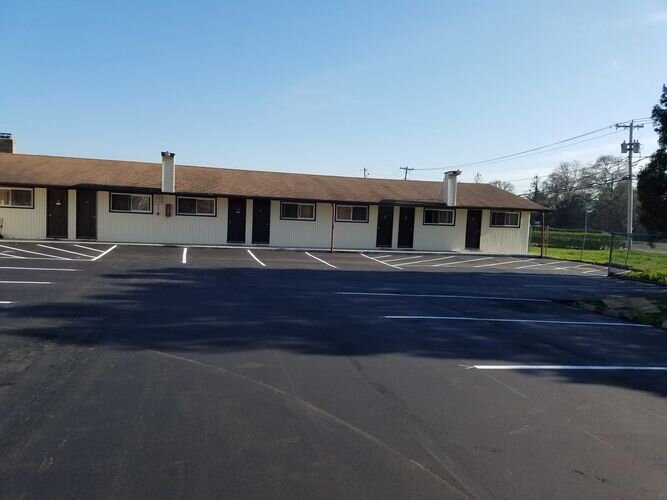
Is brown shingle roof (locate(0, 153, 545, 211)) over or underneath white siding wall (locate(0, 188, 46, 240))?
over

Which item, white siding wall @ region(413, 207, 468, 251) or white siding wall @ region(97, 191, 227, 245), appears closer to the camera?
white siding wall @ region(97, 191, 227, 245)

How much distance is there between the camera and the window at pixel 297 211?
29172 mm

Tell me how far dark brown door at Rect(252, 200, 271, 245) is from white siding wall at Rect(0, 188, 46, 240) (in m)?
9.93

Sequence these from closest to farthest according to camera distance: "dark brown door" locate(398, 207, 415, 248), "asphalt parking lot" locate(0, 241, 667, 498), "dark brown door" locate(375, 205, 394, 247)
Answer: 1. "asphalt parking lot" locate(0, 241, 667, 498)
2. "dark brown door" locate(375, 205, 394, 247)
3. "dark brown door" locate(398, 207, 415, 248)

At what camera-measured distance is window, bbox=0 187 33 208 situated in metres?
25.8

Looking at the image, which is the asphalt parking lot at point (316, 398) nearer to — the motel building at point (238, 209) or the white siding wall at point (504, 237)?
the motel building at point (238, 209)

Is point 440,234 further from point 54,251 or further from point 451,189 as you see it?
point 54,251

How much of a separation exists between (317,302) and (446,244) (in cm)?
2115

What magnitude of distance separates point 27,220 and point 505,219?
25755 mm

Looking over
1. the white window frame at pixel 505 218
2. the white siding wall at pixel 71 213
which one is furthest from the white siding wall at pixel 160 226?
the white window frame at pixel 505 218

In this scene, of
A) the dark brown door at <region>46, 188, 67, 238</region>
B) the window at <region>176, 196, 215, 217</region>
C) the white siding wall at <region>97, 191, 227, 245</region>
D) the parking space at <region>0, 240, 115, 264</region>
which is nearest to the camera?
the parking space at <region>0, 240, 115, 264</region>

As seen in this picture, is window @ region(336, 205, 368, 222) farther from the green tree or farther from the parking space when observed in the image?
the green tree

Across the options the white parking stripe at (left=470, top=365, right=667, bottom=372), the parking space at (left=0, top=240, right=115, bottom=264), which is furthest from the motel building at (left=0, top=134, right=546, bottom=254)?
the white parking stripe at (left=470, top=365, right=667, bottom=372)

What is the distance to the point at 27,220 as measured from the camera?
85.2ft
